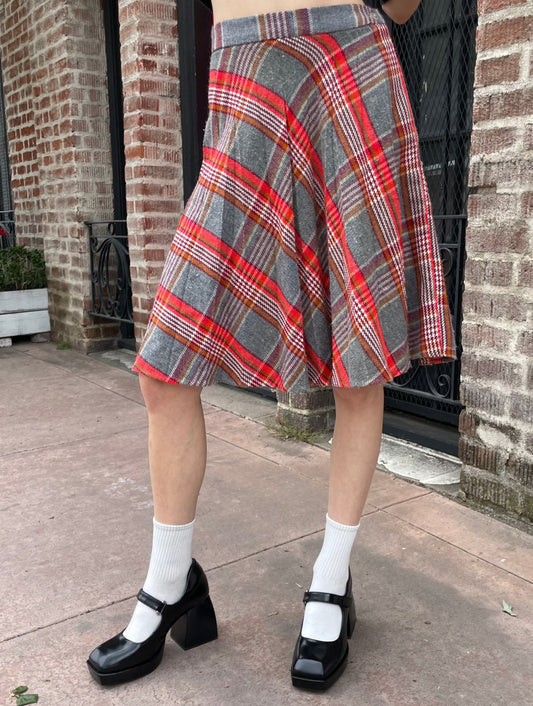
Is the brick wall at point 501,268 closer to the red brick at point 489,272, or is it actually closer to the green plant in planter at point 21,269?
the red brick at point 489,272

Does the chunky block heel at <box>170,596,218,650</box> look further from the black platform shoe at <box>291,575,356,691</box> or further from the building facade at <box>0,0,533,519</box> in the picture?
the building facade at <box>0,0,533,519</box>

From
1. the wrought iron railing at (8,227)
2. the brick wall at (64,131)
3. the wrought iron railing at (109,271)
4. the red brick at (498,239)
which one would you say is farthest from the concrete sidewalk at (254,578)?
the wrought iron railing at (8,227)

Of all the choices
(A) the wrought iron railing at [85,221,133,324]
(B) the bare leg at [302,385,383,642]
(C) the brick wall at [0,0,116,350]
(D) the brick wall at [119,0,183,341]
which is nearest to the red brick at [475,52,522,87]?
(B) the bare leg at [302,385,383,642]

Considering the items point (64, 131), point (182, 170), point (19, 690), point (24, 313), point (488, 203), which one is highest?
point (64, 131)

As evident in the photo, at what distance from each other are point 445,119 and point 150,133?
6.57 feet

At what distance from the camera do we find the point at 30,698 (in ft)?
5.01

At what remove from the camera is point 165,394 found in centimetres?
150

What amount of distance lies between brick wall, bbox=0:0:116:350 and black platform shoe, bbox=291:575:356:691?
4050 mm

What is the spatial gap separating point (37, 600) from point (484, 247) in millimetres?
Result: 1749

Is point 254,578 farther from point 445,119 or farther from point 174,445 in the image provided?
point 445,119

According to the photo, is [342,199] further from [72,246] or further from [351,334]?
[72,246]

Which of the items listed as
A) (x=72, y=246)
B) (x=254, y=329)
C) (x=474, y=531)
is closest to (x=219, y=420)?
(x=474, y=531)

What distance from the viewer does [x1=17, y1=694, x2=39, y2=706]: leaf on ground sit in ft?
4.97

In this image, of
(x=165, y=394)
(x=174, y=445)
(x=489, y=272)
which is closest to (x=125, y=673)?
(x=174, y=445)
